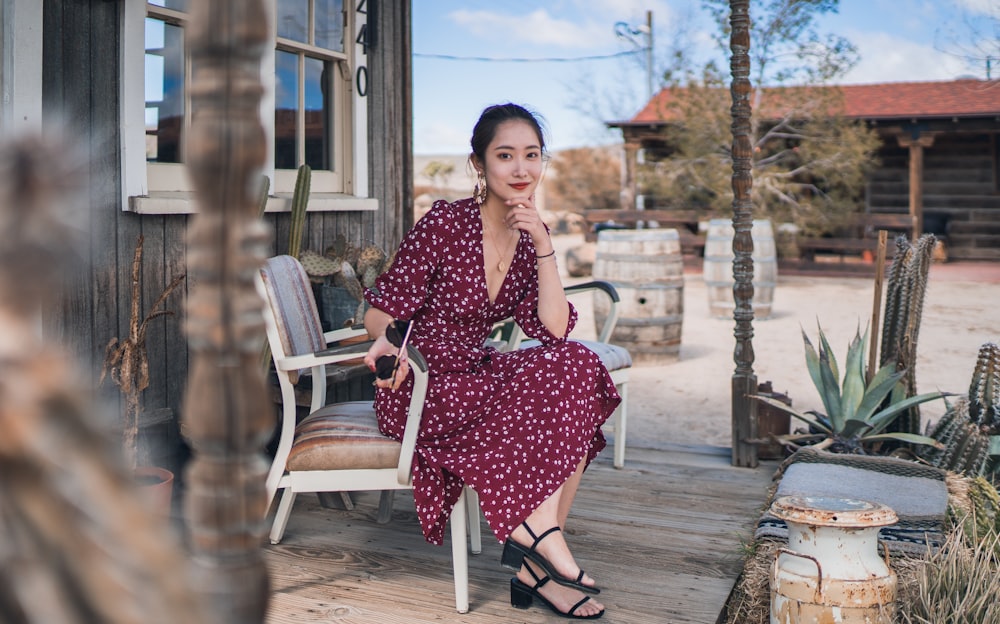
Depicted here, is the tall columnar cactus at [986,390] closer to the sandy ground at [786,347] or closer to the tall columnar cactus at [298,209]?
the sandy ground at [786,347]

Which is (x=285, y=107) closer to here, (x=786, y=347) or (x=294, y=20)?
(x=294, y=20)

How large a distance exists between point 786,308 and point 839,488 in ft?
28.6

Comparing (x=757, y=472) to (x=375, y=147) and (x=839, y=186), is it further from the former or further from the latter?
(x=839, y=186)

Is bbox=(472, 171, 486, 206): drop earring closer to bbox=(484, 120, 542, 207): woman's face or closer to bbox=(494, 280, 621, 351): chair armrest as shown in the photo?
bbox=(484, 120, 542, 207): woman's face

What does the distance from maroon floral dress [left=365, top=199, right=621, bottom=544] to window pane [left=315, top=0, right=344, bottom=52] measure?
1919 mm

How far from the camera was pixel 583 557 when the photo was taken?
2898 millimetres

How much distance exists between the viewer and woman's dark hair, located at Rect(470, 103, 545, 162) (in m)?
2.72

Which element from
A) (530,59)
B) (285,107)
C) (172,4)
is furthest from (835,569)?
(530,59)

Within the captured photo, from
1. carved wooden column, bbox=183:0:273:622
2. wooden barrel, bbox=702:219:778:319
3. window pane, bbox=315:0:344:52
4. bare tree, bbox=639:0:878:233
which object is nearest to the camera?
carved wooden column, bbox=183:0:273:622

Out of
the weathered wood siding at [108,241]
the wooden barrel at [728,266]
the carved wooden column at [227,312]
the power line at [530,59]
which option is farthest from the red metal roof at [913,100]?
the carved wooden column at [227,312]

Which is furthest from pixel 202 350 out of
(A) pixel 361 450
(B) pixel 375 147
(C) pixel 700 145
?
(C) pixel 700 145

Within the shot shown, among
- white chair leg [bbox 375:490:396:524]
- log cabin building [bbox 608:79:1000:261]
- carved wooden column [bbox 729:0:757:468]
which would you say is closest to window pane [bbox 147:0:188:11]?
white chair leg [bbox 375:490:396:524]

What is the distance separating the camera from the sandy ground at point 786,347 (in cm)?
591

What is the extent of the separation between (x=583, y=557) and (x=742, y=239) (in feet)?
5.24
